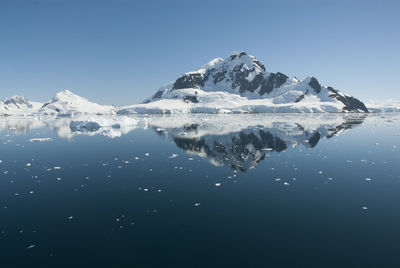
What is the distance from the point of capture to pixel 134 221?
9.85 meters

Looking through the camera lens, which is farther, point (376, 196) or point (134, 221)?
point (376, 196)

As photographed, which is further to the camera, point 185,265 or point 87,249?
point 87,249

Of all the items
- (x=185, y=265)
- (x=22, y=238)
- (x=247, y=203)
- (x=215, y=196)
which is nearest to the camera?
(x=185, y=265)

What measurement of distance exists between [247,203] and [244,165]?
7584 mm

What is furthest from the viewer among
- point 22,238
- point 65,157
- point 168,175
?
point 65,157

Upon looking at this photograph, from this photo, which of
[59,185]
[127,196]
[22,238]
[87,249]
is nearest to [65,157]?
[59,185]

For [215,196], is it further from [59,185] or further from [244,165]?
[59,185]

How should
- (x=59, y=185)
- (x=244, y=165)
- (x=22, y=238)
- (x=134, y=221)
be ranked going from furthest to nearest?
1. (x=244, y=165)
2. (x=59, y=185)
3. (x=134, y=221)
4. (x=22, y=238)

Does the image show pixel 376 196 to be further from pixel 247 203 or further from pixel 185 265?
pixel 185 265

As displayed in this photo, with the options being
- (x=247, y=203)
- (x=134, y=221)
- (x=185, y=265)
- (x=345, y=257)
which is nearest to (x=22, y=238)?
(x=134, y=221)

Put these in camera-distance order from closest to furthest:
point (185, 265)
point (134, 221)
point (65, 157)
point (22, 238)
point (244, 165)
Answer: point (185, 265), point (22, 238), point (134, 221), point (244, 165), point (65, 157)

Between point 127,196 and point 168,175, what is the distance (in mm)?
4105

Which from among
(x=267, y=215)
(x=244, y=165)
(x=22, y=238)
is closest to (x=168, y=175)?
(x=244, y=165)

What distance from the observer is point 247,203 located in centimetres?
1152
